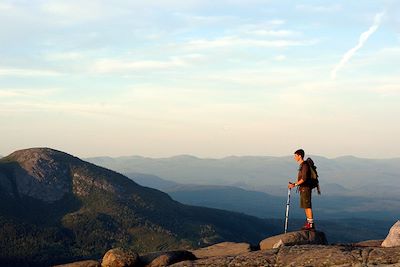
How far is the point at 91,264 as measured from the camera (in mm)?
33906

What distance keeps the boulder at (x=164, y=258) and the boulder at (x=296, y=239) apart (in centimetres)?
510

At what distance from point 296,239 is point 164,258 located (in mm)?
8247

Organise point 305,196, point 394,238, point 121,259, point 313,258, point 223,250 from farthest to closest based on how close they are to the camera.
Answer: point 223,250, point 305,196, point 394,238, point 121,259, point 313,258

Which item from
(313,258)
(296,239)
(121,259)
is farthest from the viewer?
(296,239)

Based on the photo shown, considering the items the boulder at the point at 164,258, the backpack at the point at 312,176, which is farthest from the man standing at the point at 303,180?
the boulder at the point at 164,258

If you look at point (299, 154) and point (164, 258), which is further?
point (299, 154)

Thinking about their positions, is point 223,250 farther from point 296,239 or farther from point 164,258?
point 296,239

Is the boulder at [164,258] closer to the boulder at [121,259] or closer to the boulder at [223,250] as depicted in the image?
the boulder at [121,259]

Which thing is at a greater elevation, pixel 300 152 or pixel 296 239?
pixel 300 152

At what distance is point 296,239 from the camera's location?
111ft

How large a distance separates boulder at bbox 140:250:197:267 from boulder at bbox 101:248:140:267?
73cm

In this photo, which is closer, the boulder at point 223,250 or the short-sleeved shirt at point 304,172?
the short-sleeved shirt at point 304,172

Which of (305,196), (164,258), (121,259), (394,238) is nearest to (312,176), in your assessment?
(305,196)

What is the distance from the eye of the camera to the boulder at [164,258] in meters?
32.4
